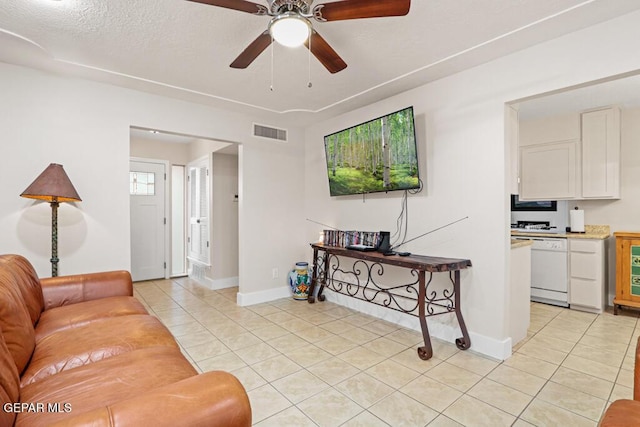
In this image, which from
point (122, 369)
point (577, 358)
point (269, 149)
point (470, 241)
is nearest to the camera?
point (122, 369)

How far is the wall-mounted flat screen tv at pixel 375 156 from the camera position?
295 cm

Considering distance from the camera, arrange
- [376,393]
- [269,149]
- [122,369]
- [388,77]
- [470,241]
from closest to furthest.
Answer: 1. [122,369]
2. [376,393]
3. [470,241]
4. [388,77]
5. [269,149]

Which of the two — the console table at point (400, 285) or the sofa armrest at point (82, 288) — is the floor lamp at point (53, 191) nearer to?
the sofa armrest at point (82, 288)

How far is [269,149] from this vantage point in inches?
167

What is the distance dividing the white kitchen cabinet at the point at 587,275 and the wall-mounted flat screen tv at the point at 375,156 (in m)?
2.45

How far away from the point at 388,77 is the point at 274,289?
3.00m

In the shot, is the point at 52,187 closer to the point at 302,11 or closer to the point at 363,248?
the point at 302,11

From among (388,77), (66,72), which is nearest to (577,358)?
(388,77)

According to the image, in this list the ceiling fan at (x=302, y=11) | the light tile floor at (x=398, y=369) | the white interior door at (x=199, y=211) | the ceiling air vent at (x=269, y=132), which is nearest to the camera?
the ceiling fan at (x=302, y=11)

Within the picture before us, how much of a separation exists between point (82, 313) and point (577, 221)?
5.33m

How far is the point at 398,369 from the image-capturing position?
2.36 meters

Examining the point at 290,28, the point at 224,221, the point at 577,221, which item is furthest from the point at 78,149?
the point at 577,221

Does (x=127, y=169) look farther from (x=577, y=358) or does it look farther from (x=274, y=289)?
(x=577, y=358)

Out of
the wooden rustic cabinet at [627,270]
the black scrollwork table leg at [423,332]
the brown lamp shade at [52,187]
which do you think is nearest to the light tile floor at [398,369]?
the black scrollwork table leg at [423,332]
